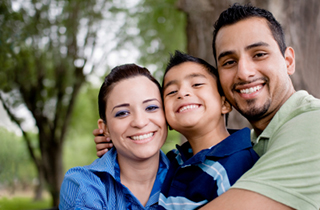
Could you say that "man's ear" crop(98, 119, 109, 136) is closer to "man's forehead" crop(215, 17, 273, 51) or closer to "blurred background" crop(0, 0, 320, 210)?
"man's forehead" crop(215, 17, 273, 51)

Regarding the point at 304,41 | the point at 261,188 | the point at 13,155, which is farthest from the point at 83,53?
the point at 261,188

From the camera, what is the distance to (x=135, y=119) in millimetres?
1954

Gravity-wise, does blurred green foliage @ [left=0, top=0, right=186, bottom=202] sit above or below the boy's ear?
above

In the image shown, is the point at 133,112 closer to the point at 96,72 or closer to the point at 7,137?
the point at 7,137

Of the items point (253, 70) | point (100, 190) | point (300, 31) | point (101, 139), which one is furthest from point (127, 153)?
point (300, 31)

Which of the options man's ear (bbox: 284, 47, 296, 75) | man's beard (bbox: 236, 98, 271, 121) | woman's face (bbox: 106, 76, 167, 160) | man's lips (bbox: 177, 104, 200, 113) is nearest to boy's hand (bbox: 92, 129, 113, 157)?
woman's face (bbox: 106, 76, 167, 160)

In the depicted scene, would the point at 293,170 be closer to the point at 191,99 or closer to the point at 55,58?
the point at 191,99

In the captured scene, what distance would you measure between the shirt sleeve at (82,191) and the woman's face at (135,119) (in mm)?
290

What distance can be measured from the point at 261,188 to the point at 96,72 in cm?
838

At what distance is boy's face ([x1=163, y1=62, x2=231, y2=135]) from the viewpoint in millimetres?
2002

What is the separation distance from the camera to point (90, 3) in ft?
26.2

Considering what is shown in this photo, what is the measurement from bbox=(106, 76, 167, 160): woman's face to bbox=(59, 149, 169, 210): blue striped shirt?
174mm

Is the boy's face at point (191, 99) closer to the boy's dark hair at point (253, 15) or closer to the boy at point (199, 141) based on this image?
the boy at point (199, 141)

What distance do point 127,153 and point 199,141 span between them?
0.52m
